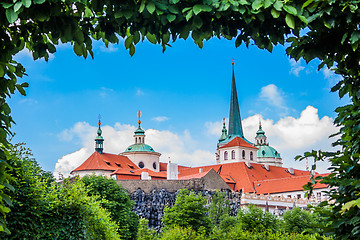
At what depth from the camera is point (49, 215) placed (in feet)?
40.7

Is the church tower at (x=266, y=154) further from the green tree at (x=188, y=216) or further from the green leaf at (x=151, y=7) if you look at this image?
the green leaf at (x=151, y=7)

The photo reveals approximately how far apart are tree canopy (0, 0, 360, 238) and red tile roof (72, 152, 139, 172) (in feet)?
235

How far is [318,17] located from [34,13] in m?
2.77

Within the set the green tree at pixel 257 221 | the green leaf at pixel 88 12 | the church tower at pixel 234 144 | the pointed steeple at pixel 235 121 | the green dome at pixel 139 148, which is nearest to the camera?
the green leaf at pixel 88 12

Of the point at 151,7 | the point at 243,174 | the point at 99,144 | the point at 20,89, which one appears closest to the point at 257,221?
the point at 20,89

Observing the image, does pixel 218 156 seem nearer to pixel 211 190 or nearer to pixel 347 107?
pixel 211 190

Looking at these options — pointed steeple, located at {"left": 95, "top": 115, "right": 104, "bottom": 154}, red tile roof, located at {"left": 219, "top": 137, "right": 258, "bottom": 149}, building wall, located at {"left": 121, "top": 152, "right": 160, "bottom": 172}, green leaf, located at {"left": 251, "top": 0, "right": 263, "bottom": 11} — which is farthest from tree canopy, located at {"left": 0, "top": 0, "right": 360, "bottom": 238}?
red tile roof, located at {"left": 219, "top": 137, "right": 258, "bottom": 149}

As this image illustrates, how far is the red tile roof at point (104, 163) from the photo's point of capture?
75688 mm

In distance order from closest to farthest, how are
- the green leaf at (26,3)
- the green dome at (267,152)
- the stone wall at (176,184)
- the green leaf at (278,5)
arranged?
the green leaf at (26,3) → the green leaf at (278,5) → the stone wall at (176,184) → the green dome at (267,152)

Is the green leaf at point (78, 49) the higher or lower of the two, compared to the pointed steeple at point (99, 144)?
lower

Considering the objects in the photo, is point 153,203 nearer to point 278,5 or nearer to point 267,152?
point 278,5

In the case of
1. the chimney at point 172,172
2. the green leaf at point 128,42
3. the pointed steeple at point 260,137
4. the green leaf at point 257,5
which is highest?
the pointed steeple at point 260,137

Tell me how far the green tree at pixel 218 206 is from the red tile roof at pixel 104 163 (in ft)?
80.5

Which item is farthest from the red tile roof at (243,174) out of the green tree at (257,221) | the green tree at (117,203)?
the green tree at (257,221)
